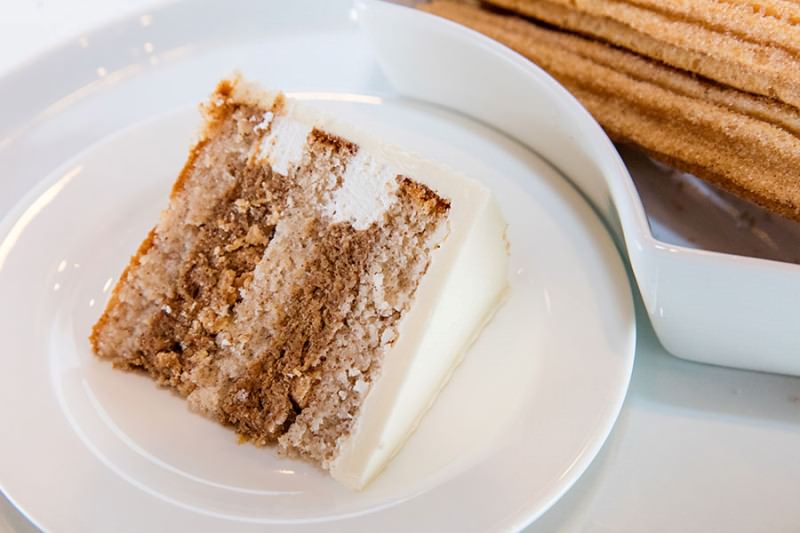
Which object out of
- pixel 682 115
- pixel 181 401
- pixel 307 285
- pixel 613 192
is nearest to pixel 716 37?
pixel 682 115

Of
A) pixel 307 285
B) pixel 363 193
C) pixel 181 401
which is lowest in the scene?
pixel 181 401

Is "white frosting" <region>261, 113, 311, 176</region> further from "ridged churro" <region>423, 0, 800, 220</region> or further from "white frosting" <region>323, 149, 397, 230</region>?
"ridged churro" <region>423, 0, 800, 220</region>

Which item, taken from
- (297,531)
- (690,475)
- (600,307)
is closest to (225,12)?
(600,307)

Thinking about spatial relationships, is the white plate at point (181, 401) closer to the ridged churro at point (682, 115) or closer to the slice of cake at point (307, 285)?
the slice of cake at point (307, 285)

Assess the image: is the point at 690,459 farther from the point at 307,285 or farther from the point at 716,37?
the point at 716,37

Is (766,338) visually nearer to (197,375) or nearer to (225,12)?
(197,375)
